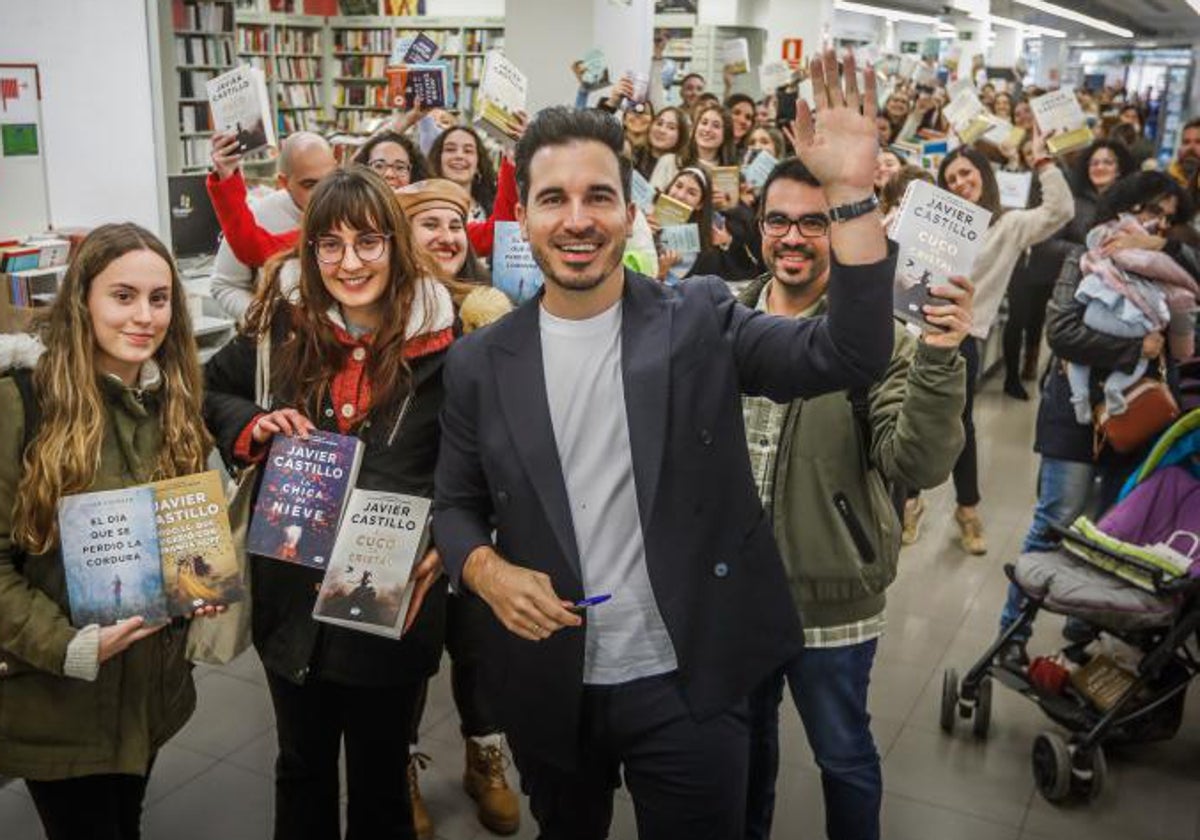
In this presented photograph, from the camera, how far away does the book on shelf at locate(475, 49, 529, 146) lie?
4.20 meters

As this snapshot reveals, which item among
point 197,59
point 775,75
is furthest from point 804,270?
point 197,59

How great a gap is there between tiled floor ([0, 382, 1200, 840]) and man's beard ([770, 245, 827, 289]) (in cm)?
148

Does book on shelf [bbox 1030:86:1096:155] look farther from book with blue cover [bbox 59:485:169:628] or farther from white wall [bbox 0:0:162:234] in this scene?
book with blue cover [bbox 59:485:169:628]

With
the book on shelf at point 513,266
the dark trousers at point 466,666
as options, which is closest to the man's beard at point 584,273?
the dark trousers at point 466,666

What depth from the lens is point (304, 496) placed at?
206 centimetres

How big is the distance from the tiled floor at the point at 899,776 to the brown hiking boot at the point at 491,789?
0.04 metres

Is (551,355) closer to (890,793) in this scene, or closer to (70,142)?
(890,793)

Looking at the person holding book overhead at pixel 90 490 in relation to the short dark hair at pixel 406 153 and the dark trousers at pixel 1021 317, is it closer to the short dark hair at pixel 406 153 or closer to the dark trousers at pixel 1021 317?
the short dark hair at pixel 406 153

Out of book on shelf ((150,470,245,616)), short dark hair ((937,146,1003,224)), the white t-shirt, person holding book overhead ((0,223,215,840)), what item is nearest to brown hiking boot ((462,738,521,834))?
person holding book overhead ((0,223,215,840))

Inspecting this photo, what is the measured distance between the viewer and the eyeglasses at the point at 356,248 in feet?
6.97

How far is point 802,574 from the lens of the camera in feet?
7.23

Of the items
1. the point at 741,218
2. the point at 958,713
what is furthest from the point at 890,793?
the point at 741,218

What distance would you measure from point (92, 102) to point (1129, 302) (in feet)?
13.5

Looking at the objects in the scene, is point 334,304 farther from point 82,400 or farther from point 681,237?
point 681,237
